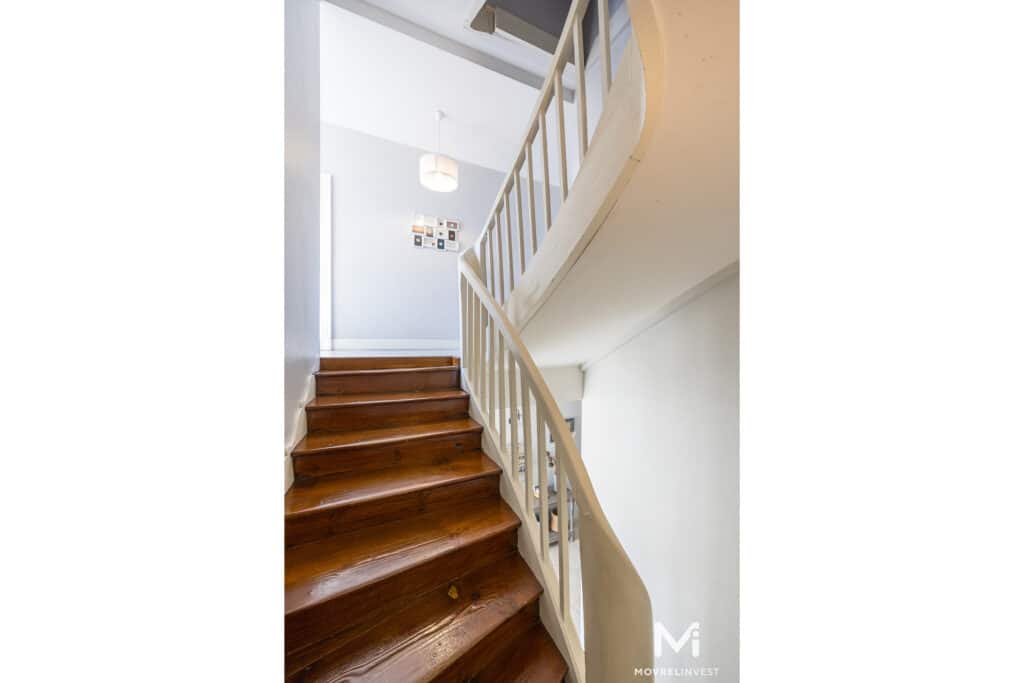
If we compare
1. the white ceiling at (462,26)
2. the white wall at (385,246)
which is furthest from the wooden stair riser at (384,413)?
the white ceiling at (462,26)

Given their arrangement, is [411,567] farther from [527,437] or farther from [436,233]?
[436,233]

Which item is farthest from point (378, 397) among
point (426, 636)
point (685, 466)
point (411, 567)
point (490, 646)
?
point (685, 466)

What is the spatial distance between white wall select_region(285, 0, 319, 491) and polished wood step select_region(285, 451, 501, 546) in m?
0.18

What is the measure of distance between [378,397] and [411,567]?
2.96ft

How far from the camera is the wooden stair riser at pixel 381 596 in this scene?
0.94 meters

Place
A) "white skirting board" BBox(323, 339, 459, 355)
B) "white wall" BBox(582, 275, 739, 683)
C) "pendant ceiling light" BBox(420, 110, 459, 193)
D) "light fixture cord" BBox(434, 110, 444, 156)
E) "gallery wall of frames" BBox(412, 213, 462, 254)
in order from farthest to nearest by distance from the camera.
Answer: "gallery wall of frames" BBox(412, 213, 462, 254)
"white skirting board" BBox(323, 339, 459, 355)
"light fixture cord" BBox(434, 110, 444, 156)
"pendant ceiling light" BBox(420, 110, 459, 193)
"white wall" BBox(582, 275, 739, 683)

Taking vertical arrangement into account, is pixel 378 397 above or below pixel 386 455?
above

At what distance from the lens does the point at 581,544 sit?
946 mm

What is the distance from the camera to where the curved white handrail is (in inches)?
32.2

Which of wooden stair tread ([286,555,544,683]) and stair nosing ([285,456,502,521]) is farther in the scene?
stair nosing ([285,456,502,521])

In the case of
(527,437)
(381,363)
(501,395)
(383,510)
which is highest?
(381,363)

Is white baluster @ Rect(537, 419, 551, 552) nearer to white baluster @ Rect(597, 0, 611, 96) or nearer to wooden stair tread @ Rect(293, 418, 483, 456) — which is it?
wooden stair tread @ Rect(293, 418, 483, 456)
